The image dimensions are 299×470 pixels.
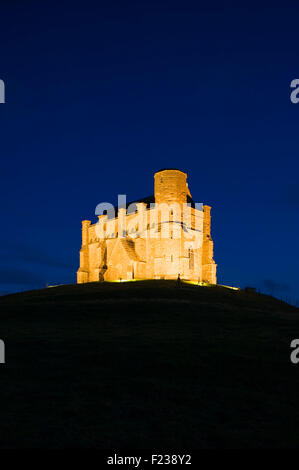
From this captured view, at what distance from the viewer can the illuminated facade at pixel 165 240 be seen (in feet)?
180

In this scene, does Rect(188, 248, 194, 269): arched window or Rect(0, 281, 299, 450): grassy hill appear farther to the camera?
Rect(188, 248, 194, 269): arched window

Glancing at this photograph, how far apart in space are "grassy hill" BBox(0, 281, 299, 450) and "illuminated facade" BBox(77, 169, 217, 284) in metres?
32.9

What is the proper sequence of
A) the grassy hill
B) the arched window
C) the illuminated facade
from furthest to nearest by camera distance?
the arched window
the illuminated facade
the grassy hill

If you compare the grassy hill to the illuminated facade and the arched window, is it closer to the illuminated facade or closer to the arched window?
the illuminated facade

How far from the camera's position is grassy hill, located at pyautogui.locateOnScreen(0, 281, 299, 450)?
24.2 ft

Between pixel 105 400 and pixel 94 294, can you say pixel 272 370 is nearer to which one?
pixel 105 400

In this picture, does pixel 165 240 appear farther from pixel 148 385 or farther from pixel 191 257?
pixel 148 385

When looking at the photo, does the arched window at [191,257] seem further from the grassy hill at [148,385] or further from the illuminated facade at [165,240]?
the grassy hill at [148,385]

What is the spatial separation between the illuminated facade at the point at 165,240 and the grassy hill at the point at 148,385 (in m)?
32.9

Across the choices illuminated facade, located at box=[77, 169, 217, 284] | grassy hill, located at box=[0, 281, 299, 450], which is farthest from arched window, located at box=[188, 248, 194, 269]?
grassy hill, located at box=[0, 281, 299, 450]

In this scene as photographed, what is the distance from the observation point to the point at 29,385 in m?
10.2

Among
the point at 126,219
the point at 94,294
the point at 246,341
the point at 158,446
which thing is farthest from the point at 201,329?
the point at 126,219
